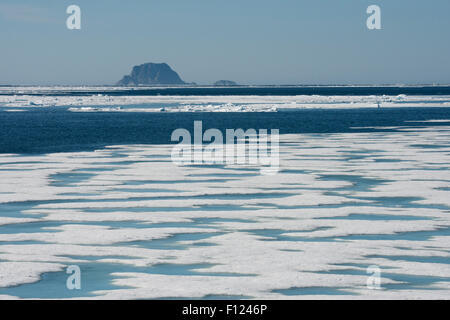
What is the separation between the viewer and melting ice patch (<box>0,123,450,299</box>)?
564cm

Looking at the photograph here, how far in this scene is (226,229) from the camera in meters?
7.64

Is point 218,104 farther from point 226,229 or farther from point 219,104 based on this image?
point 226,229

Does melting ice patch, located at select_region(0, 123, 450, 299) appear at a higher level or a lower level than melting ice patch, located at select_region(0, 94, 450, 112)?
lower

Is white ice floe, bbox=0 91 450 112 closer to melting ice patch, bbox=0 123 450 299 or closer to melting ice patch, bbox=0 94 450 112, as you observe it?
melting ice patch, bbox=0 94 450 112

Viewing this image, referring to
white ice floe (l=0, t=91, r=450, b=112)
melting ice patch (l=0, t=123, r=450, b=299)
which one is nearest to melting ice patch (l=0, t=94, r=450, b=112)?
white ice floe (l=0, t=91, r=450, b=112)

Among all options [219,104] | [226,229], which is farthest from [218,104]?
[226,229]

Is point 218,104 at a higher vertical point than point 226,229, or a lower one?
higher

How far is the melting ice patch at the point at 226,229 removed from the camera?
5645 mm

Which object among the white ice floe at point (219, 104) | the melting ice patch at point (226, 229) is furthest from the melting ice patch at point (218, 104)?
the melting ice patch at point (226, 229)

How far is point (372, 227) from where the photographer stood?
7.65m

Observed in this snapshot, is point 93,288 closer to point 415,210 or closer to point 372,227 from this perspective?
point 372,227

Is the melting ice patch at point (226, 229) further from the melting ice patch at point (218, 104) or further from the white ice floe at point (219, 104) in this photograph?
the white ice floe at point (219, 104)
